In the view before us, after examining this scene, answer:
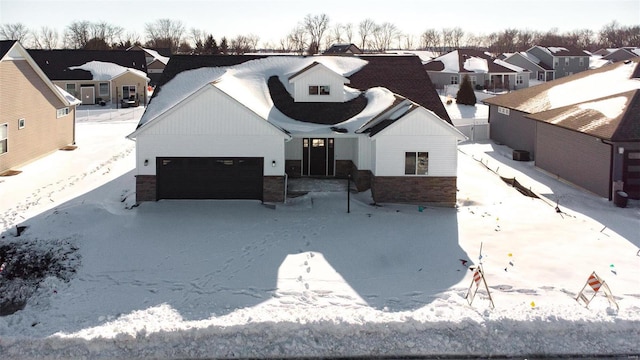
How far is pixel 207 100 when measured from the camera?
20.3 metres

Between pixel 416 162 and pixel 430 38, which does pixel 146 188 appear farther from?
pixel 430 38

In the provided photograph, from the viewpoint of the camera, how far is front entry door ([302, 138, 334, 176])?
24.1 meters

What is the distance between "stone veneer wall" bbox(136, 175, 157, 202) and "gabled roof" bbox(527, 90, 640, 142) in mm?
16538

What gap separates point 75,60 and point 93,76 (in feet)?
11.7

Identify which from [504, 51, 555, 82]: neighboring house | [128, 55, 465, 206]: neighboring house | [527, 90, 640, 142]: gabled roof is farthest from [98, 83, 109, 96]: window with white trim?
[504, 51, 555, 82]: neighboring house

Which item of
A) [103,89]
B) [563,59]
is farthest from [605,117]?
[563,59]

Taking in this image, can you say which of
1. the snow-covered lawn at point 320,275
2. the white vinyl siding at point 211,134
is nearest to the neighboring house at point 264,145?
the white vinyl siding at point 211,134

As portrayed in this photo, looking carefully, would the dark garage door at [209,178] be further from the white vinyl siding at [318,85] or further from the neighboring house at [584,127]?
the neighboring house at [584,127]

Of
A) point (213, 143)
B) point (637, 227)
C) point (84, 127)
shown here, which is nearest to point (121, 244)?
point (213, 143)

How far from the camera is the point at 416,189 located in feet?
69.7

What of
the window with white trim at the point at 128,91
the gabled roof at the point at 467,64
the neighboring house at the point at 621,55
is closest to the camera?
the window with white trim at the point at 128,91

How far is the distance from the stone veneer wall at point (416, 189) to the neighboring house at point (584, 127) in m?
6.32

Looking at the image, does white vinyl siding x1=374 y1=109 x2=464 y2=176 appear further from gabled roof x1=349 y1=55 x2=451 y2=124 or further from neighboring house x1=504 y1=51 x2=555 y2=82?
neighboring house x1=504 y1=51 x2=555 y2=82

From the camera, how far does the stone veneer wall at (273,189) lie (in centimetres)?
2084
